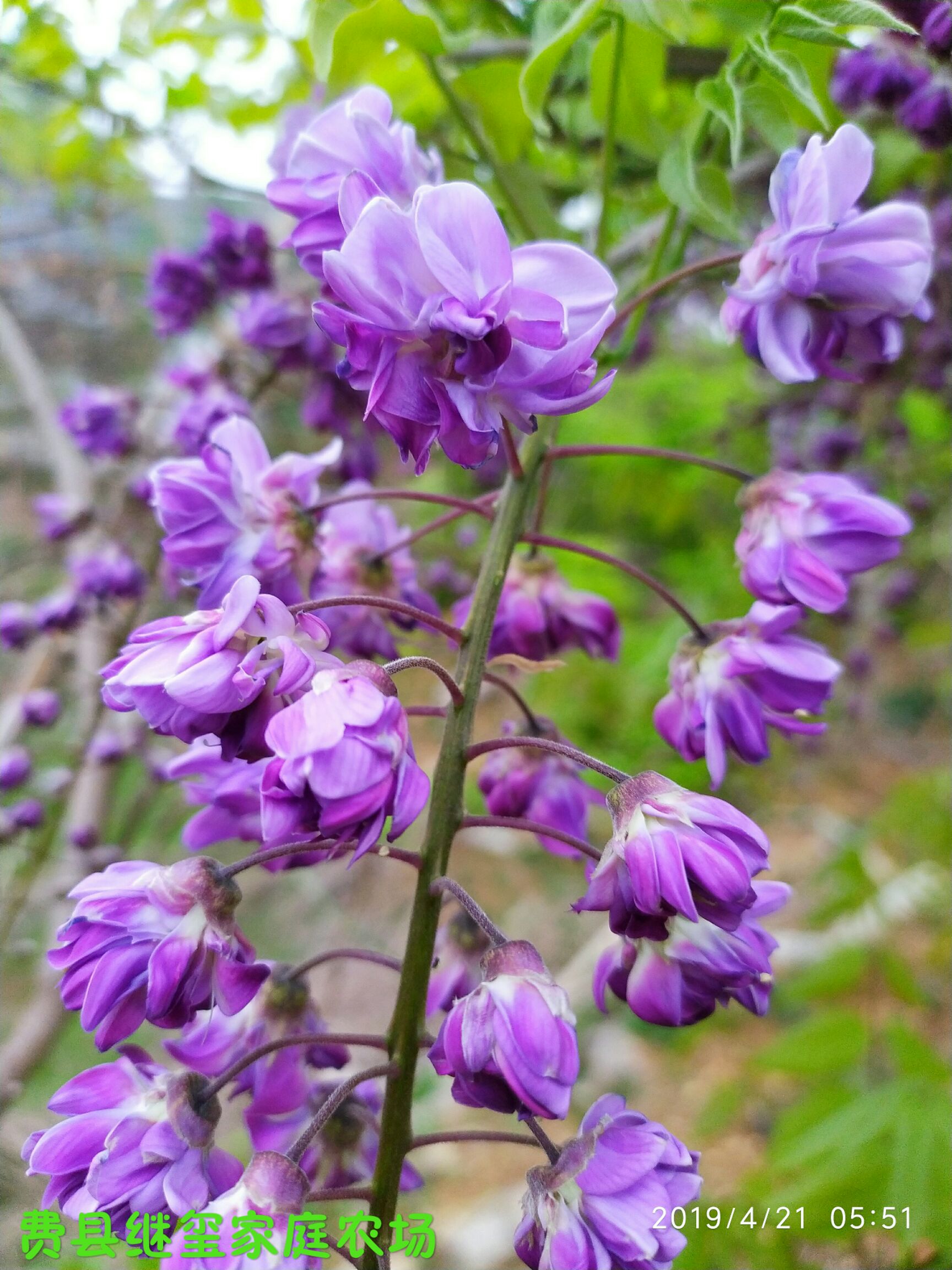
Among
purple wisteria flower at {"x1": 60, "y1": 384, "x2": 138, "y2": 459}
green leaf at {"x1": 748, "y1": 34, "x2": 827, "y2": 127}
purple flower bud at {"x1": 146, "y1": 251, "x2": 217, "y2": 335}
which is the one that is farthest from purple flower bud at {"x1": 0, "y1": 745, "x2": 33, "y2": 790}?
green leaf at {"x1": 748, "y1": 34, "x2": 827, "y2": 127}

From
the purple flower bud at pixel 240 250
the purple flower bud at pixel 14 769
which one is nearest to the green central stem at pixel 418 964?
the purple flower bud at pixel 240 250

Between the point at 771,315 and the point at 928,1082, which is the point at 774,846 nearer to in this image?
the point at 928,1082

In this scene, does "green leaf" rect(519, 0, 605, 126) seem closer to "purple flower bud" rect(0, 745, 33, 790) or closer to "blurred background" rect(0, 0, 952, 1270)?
"blurred background" rect(0, 0, 952, 1270)

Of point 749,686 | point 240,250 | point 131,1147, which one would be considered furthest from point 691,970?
point 240,250

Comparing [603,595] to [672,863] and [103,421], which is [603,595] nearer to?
[103,421]

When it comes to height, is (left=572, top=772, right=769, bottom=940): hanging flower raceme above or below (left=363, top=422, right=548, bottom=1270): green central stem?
above

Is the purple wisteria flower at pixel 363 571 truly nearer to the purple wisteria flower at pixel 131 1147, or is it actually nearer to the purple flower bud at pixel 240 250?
the purple wisteria flower at pixel 131 1147

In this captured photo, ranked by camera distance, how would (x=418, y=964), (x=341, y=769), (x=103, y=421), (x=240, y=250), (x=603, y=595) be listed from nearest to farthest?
1. (x=341, y=769)
2. (x=418, y=964)
3. (x=240, y=250)
4. (x=103, y=421)
5. (x=603, y=595)
